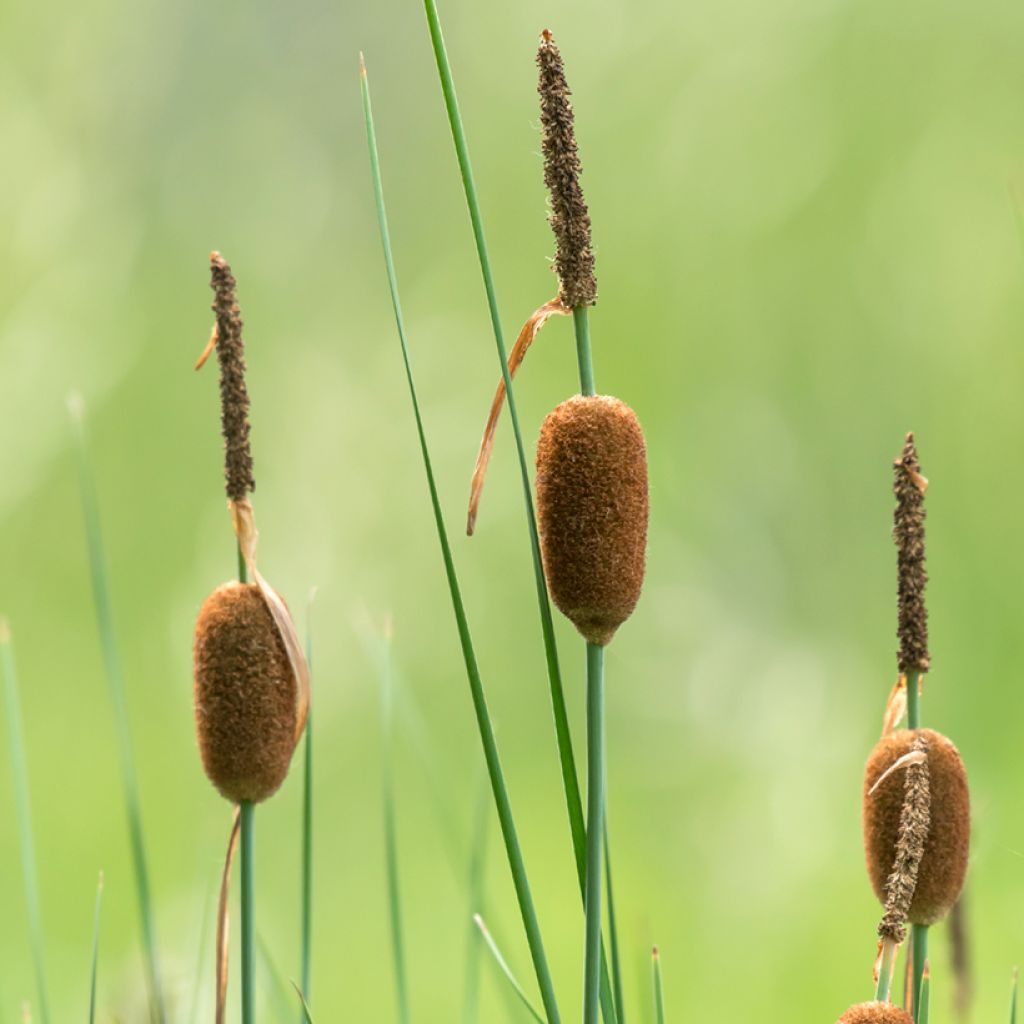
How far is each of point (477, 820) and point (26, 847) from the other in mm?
339

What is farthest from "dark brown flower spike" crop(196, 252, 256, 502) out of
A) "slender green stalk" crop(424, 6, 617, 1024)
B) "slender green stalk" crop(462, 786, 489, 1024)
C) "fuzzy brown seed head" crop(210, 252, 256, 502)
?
"slender green stalk" crop(462, 786, 489, 1024)

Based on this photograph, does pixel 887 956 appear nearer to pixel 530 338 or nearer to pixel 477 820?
pixel 530 338

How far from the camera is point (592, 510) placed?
23.2 inches

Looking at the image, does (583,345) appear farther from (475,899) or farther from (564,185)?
(475,899)

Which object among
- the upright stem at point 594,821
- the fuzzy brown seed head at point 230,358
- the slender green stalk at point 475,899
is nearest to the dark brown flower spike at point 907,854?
the upright stem at point 594,821

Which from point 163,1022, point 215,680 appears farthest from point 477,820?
point 215,680

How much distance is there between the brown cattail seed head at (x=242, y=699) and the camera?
0.64m

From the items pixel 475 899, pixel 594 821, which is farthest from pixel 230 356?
pixel 475 899

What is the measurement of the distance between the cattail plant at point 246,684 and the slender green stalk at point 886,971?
0.28 metres

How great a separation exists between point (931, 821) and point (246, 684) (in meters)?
0.33

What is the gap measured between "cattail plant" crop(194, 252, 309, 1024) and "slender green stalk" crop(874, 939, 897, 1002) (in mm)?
283

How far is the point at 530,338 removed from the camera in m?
0.65

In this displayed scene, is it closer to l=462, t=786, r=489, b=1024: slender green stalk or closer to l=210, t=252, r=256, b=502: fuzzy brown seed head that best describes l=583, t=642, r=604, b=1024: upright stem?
l=210, t=252, r=256, b=502: fuzzy brown seed head

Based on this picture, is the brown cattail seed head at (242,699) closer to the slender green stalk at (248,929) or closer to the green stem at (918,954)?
the slender green stalk at (248,929)
